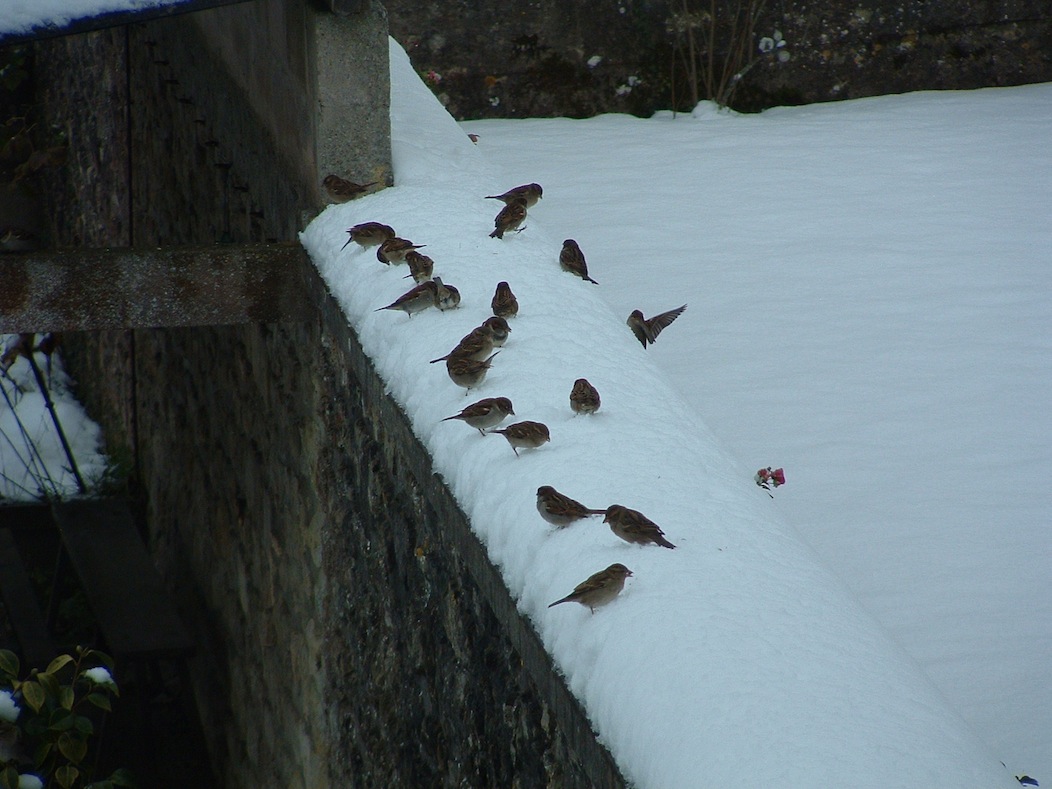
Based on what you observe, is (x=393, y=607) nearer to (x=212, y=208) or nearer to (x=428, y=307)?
(x=428, y=307)

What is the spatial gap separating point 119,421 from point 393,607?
6.44 m

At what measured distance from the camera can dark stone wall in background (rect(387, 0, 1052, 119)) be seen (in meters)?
8.07

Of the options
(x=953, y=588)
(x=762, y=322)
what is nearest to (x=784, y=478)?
(x=953, y=588)

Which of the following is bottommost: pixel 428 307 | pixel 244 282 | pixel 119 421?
pixel 119 421

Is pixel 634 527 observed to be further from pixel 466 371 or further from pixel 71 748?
pixel 71 748

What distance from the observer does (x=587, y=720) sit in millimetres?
2055

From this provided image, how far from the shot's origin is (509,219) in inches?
155

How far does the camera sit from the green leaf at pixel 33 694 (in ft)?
13.3

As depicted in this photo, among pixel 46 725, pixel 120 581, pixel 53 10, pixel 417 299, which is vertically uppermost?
pixel 53 10

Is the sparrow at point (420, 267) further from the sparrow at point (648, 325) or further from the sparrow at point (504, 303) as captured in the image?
the sparrow at point (648, 325)

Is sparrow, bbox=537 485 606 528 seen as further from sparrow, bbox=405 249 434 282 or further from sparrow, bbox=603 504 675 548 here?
sparrow, bbox=405 249 434 282

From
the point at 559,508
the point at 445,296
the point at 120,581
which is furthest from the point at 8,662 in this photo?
the point at 120,581

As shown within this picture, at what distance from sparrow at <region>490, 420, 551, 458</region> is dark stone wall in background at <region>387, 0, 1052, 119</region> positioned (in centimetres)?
596

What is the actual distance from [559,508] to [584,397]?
0.44 meters
